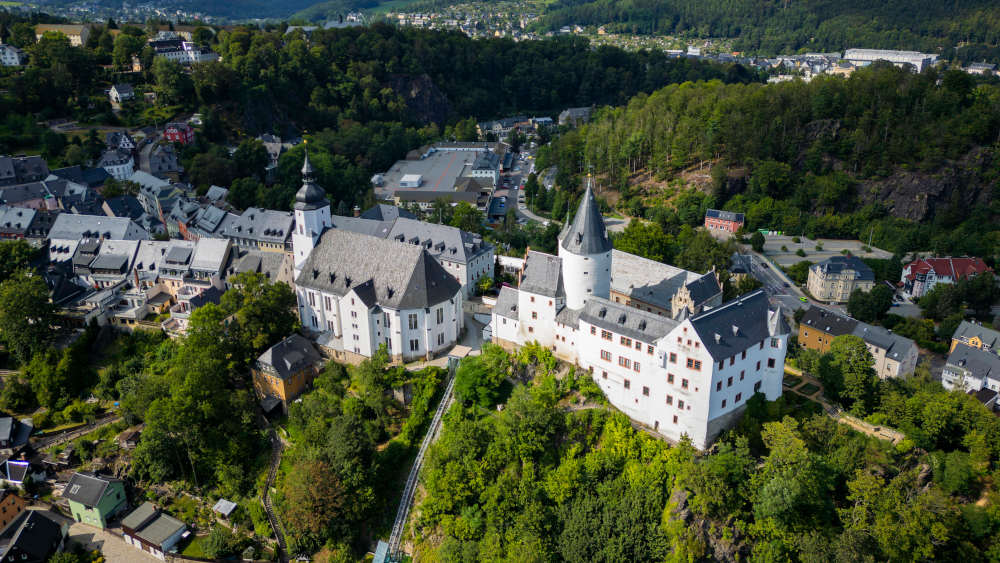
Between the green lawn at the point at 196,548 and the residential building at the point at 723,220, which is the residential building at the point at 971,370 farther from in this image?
the green lawn at the point at 196,548

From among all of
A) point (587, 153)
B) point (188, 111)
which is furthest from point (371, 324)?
point (188, 111)

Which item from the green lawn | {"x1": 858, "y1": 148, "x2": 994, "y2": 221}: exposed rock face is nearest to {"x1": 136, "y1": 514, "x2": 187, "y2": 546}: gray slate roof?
the green lawn

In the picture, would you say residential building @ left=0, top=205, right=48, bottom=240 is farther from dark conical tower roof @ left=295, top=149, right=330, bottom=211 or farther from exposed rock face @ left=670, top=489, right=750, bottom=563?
exposed rock face @ left=670, top=489, right=750, bottom=563

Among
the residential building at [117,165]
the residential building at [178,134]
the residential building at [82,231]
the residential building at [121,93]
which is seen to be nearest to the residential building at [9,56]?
the residential building at [121,93]

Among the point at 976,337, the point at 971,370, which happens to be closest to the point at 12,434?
the point at 971,370

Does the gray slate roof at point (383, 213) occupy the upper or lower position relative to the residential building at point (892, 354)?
upper

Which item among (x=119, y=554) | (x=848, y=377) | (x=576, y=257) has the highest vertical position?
(x=576, y=257)

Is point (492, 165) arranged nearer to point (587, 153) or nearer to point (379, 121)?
point (587, 153)
